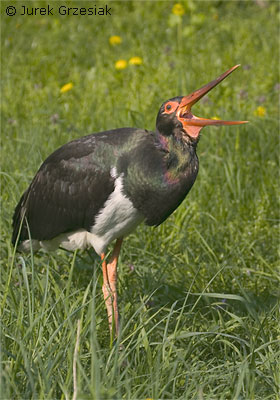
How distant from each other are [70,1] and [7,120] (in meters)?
2.99

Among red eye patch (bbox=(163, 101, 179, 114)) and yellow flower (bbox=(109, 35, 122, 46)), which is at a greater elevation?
yellow flower (bbox=(109, 35, 122, 46))

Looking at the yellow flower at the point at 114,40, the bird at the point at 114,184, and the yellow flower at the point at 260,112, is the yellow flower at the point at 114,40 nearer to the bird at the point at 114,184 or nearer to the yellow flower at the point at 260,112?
the yellow flower at the point at 260,112

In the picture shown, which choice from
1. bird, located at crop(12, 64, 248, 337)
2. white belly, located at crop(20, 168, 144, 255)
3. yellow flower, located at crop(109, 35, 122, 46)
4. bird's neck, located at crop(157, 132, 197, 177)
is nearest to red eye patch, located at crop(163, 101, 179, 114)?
bird, located at crop(12, 64, 248, 337)

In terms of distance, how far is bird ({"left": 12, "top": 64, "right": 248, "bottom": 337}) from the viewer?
3.54 metres

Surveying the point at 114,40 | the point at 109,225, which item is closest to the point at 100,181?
the point at 109,225

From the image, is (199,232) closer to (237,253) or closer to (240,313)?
(237,253)

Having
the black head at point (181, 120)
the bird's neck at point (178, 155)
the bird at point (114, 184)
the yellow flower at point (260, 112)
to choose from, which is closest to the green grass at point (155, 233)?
the yellow flower at point (260, 112)

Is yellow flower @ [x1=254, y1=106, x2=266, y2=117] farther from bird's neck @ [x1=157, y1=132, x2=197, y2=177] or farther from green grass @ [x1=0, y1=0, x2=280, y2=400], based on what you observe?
bird's neck @ [x1=157, y1=132, x2=197, y2=177]

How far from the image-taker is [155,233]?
4.46 m

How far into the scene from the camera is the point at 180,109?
138 inches

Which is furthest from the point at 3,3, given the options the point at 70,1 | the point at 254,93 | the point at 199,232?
the point at 199,232

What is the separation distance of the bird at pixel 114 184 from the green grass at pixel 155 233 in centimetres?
17

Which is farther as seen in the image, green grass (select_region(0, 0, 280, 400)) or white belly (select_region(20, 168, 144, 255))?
white belly (select_region(20, 168, 144, 255))

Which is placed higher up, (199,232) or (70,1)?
(70,1)
